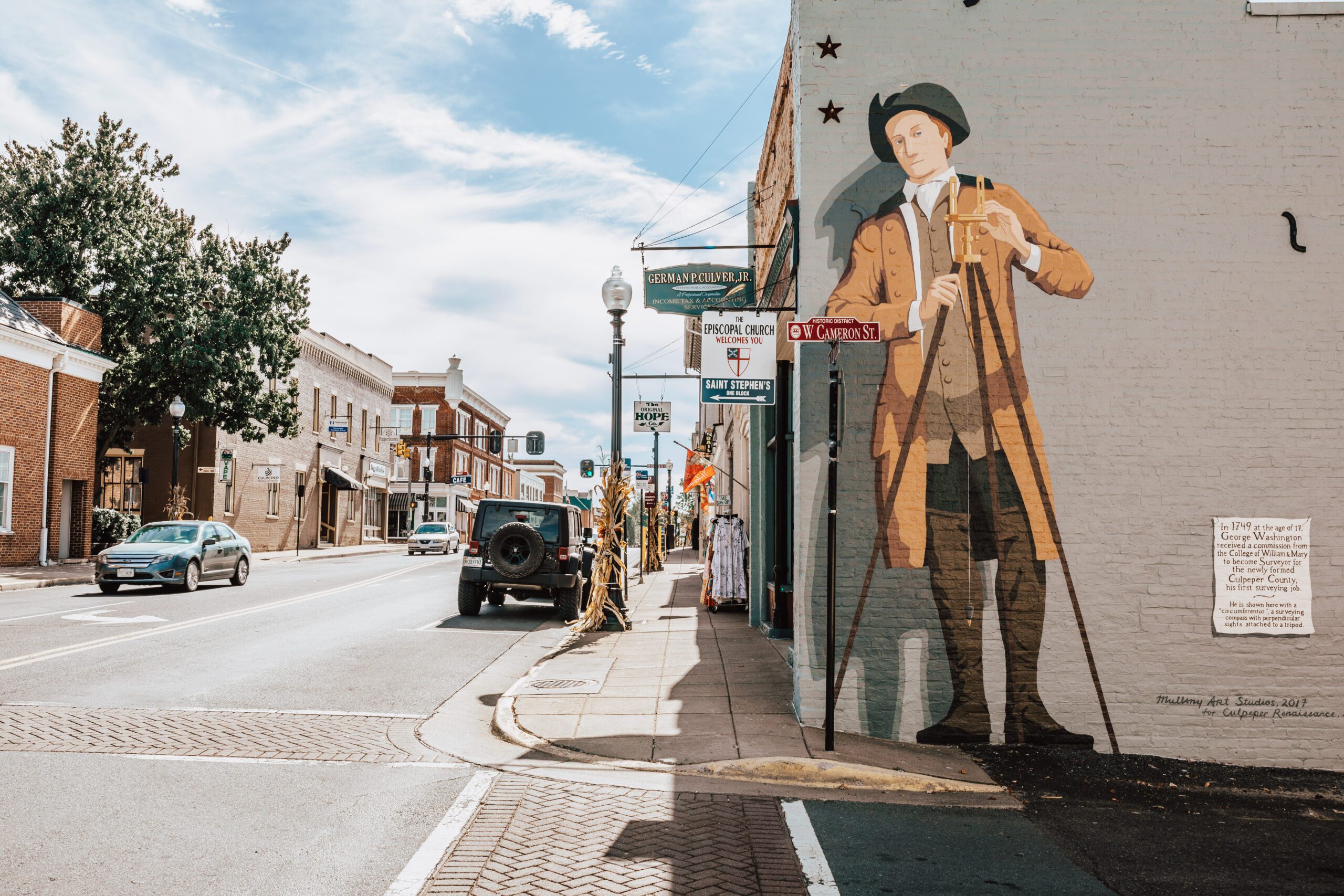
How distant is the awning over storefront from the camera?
50969 mm

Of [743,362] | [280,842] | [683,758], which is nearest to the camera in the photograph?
[280,842]

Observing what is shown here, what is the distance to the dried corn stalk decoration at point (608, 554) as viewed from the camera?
49.8 ft

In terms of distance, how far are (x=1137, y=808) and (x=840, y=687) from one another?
244 cm

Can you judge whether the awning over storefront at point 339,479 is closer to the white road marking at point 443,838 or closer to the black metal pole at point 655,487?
the black metal pole at point 655,487

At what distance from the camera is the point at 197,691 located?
9.63 m

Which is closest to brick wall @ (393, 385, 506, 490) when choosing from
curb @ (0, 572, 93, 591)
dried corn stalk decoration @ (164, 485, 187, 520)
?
dried corn stalk decoration @ (164, 485, 187, 520)

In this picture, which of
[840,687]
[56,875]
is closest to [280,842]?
[56,875]

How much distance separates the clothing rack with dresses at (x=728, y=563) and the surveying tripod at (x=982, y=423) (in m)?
9.65

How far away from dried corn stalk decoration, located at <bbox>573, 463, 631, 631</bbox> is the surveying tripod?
717 centimetres

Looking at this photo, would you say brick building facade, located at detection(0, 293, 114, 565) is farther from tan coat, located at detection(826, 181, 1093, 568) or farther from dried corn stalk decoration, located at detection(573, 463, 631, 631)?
tan coat, located at detection(826, 181, 1093, 568)

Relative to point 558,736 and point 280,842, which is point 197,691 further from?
point 280,842

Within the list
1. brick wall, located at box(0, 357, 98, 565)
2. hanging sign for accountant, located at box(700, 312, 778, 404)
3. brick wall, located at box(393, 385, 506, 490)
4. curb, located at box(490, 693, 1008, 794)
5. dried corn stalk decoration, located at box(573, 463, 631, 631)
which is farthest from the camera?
brick wall, located at box(393, 385, 506, 490)

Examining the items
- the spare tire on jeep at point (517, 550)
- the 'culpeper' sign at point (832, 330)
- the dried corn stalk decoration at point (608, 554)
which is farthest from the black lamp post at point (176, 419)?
the 'culpeper' sign at point (832, 330)

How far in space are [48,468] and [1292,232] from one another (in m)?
28.7
